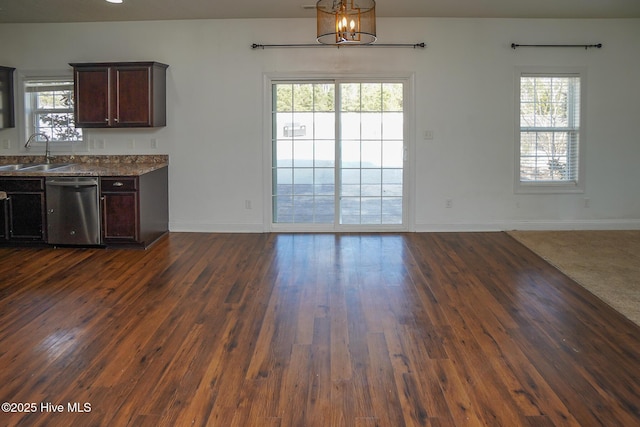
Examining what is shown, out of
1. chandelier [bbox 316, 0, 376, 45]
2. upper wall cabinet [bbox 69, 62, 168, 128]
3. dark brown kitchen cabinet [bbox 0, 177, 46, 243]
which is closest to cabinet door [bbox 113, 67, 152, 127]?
upper wall cabinet [bbox 69, 62, 168, 128]

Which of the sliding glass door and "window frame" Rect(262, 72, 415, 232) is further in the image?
the sliding glass door

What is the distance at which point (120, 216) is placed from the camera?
20.0ft

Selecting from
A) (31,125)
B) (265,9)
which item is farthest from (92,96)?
(265,9)

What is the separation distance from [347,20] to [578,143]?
4.35m

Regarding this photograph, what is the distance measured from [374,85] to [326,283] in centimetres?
311

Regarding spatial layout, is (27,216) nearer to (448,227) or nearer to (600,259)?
(448,227)

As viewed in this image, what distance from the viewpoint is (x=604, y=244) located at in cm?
632

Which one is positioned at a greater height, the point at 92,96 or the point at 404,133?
the point at 92,96

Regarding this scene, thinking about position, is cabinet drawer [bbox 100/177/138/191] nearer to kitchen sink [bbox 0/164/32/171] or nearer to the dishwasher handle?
the dishwasher handle

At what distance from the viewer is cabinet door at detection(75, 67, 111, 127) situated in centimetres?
658

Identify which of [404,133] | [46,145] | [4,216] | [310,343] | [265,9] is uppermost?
[265,9]

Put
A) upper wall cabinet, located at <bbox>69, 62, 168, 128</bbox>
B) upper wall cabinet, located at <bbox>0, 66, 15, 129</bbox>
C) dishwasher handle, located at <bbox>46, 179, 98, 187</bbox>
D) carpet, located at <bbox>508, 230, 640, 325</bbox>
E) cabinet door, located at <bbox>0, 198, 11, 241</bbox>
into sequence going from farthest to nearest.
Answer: upper wall cabinet, located at <bbox>0, 66, 15, 129</bbox>
upper wall cabinet, located at <bbox>69, 62, 168, 128</bbox>
cabinet door, located at <bbox>0, 198, 11, 241</bbox>
dishwasher handle, located at <bbox>46, 179, 98, 187</bbox>
carpet, located at <bbox>508, 230, 640, 325</bbox>

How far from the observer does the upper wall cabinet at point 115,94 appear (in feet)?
21.5

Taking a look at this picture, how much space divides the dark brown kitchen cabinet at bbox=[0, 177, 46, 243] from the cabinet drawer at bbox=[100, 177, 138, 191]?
65 centimetres
